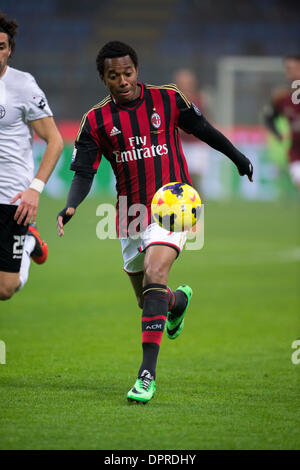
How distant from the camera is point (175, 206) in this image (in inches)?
186

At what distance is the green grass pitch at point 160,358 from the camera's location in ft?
12.4

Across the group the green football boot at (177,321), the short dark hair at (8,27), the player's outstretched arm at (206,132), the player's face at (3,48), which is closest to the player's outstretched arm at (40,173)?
the player's face at (3,48)

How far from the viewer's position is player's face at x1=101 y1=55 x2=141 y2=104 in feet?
15.8

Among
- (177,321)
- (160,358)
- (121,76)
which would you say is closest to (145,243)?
(177,321)

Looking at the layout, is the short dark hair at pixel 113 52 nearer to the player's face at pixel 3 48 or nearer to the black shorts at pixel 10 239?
the player's face at pixel 3 48

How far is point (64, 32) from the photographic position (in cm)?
2559

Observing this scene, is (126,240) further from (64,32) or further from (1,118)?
(64,32)

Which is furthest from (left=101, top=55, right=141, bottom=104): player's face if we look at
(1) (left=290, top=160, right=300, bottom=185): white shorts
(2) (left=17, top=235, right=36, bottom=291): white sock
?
(1) (left=290, top=160, right=300, bottom=185): white shorts

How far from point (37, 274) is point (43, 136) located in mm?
5662

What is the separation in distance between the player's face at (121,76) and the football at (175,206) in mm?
609

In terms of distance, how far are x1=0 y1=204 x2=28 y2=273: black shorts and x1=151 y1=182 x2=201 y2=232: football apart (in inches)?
36.3

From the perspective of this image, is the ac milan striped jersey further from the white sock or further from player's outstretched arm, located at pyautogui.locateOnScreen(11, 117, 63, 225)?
the white sock

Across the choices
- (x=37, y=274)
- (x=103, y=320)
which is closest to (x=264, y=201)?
(x=37, y=274)

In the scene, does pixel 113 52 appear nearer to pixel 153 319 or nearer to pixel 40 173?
pixel 40 173
